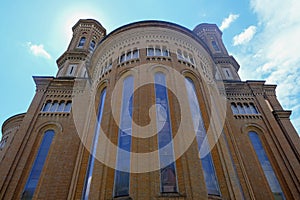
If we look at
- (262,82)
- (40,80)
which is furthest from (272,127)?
(40,80)

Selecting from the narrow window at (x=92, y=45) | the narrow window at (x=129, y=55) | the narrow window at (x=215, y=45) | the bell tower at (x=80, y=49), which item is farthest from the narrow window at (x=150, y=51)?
the narrow window at (x=215, y=45)

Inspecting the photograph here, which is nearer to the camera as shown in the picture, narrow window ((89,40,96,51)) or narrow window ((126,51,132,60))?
narrow window ((126,51,132,60))

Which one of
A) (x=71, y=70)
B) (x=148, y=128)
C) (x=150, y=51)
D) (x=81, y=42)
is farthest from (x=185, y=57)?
(x=81, y=42)

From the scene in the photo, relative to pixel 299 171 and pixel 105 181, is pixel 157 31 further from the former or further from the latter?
pixel 299 171

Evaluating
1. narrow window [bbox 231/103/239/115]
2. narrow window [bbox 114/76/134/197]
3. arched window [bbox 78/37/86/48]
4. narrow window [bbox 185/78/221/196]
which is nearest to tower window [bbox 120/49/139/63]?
narrow window [bbox 114/76/134/197]

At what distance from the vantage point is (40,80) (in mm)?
18406

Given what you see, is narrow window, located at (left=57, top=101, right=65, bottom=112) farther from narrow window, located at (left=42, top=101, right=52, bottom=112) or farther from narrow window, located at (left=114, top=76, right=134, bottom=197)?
narrow window, located at (left=114, top=76, right=134, bottom=197)

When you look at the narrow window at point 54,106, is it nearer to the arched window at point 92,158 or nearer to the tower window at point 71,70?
the arched window at point 92,158

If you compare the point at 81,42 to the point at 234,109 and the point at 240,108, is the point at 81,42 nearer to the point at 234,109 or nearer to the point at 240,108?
the point at 234,109

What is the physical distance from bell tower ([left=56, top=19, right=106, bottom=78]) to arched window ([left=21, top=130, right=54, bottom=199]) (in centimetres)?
757

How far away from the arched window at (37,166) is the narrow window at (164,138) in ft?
25.1

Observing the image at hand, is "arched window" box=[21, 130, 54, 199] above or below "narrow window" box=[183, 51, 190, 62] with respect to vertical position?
below

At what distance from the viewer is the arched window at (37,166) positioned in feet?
41.6

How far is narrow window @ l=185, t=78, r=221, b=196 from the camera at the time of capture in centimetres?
1040
